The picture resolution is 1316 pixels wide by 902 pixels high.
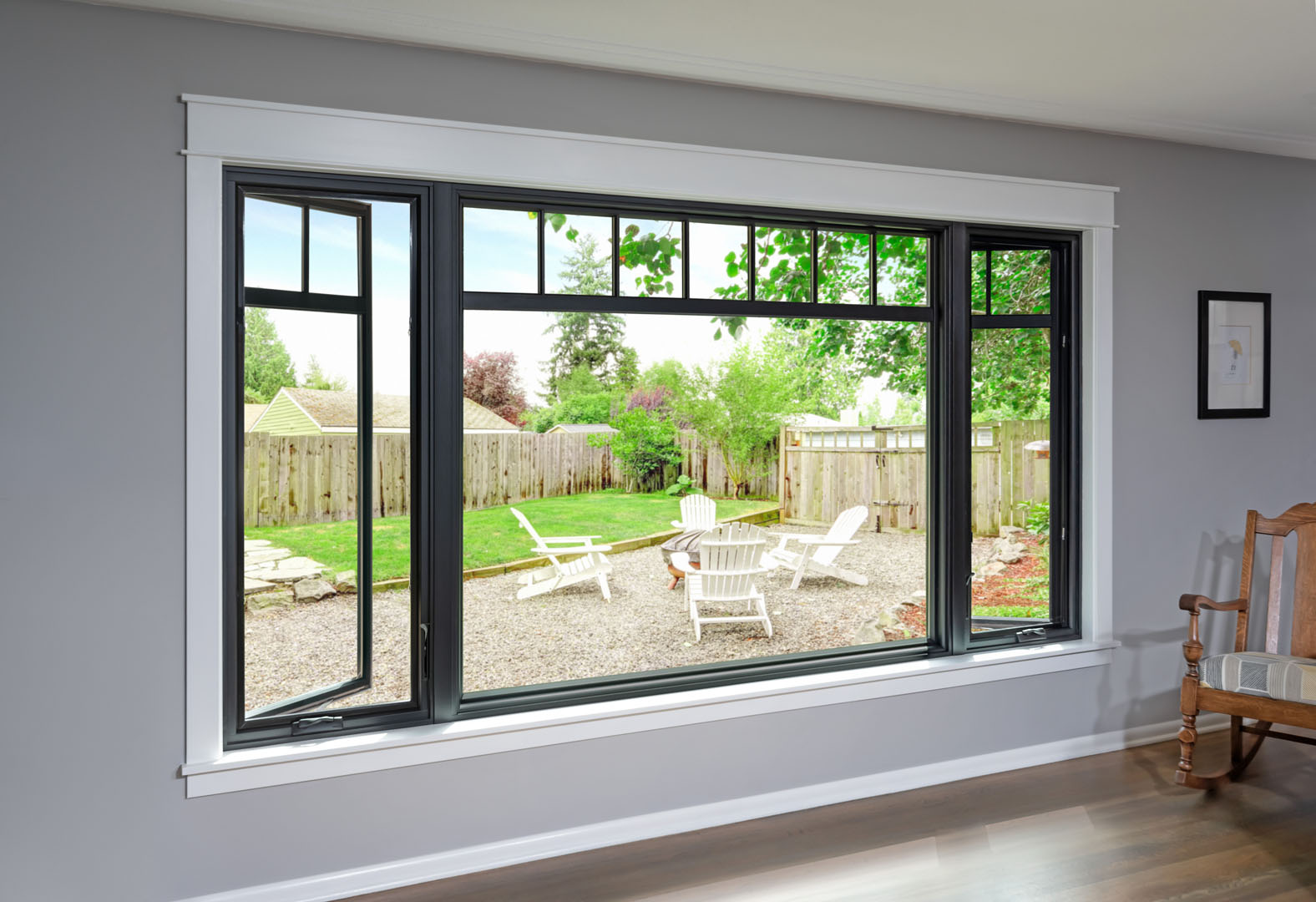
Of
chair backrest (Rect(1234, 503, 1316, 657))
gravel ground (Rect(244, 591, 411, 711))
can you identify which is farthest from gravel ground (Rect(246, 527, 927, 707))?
chair backrest (Rect(1234, 503, 1316, 657))

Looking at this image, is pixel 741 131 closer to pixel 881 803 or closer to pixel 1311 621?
pixel 881 803

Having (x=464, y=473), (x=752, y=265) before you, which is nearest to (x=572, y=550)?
(x=464, y=473)

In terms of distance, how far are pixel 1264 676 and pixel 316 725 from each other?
3.23 metres

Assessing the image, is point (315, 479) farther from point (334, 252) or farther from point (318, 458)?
point (334, 252)

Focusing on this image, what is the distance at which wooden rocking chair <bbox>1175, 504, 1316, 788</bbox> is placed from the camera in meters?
2.82

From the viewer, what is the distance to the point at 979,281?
3.34 metres

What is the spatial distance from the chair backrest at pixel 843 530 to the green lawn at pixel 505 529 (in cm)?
31

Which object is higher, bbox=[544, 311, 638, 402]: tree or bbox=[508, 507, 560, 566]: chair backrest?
bbox=[544, 311, 638, 402]: tree

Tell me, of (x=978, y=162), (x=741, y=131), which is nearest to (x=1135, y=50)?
(x=978, y=162)

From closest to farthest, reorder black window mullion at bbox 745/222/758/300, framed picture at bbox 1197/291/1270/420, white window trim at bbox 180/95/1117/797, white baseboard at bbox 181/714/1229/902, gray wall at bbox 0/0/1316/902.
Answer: gray wall at bbox 0/0/1316/902
white window trim at bbox 180/95/1117/797
white baseboard at bbox 181/714/1229/902
black window mullion at bbox 745/222/758/300
framed picture at bbox 1197/291/1270/420

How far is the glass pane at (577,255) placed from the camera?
2758 millimetres

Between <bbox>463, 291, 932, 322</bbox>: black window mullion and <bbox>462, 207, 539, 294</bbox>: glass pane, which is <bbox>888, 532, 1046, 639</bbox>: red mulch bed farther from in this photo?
<bbox>462, 207, 539, 294</bbox>: glass pane

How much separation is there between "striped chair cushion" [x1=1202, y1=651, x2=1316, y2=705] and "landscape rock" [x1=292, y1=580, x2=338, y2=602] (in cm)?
317

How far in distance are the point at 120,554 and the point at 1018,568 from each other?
326cm
